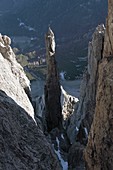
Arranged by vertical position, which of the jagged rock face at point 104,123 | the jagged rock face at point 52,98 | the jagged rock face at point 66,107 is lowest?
the jagged rock face at point 66,107

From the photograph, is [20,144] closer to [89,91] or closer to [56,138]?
[56,138]

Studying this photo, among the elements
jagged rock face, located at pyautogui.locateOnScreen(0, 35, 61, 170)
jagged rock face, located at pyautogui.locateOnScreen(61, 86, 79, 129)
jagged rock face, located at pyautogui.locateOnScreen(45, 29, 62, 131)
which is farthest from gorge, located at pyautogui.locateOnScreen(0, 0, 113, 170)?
jagged rock face, located at pyautogui.locateOnScreen(61, 86, 79, 129)

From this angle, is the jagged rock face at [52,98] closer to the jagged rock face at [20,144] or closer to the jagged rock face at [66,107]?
the jagged rock face at [66,107]

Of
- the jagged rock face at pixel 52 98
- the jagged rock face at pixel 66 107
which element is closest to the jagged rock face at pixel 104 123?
the jagged rock face at pixel 52 98

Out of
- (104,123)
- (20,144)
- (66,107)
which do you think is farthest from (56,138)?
(20,144)

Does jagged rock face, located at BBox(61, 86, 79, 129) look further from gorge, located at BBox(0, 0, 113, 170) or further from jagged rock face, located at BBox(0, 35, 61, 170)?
jagged rock face, located at BBox(0, 35, 61, 170)

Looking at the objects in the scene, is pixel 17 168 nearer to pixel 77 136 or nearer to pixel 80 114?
pixel 77 136
